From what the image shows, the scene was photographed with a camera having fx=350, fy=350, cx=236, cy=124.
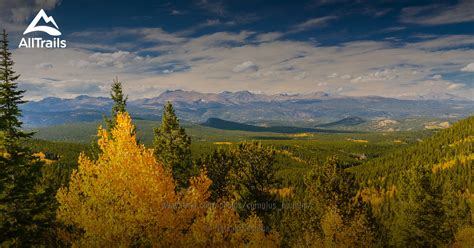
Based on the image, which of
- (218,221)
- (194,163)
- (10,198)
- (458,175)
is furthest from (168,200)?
(458,175)

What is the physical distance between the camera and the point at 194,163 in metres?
48.6

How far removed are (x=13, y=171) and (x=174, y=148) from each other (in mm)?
19389

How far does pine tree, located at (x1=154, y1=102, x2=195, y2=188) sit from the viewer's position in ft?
153

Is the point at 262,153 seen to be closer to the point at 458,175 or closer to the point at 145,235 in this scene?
the point at 145,235

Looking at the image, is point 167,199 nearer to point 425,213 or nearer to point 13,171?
point 13,171

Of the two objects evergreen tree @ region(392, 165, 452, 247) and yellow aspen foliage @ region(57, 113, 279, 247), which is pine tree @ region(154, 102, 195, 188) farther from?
evergreen tree @ region(392, 165, 452, 247)

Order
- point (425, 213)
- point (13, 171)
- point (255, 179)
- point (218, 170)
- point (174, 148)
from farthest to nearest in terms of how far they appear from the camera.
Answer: point (425, 213), point (218, 170), point (174, 148), point (255, 179), point (13, 171)

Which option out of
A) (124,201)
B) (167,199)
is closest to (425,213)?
(167,199)

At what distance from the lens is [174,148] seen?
47.3 metres

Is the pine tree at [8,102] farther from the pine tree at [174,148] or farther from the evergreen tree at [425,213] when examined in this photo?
the evergreen tree at [425,213]

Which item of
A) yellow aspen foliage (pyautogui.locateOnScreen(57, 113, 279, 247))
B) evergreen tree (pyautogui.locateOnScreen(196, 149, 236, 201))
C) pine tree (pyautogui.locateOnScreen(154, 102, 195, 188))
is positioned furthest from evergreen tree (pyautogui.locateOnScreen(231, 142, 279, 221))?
yellow aspen foliage (pyautogui.locateOnScreen(57, 113, 279, 247))

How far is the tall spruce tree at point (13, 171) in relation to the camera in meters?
31.2

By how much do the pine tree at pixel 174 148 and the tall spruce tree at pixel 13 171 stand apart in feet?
53.7

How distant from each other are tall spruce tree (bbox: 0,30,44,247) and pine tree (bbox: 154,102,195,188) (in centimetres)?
1637
